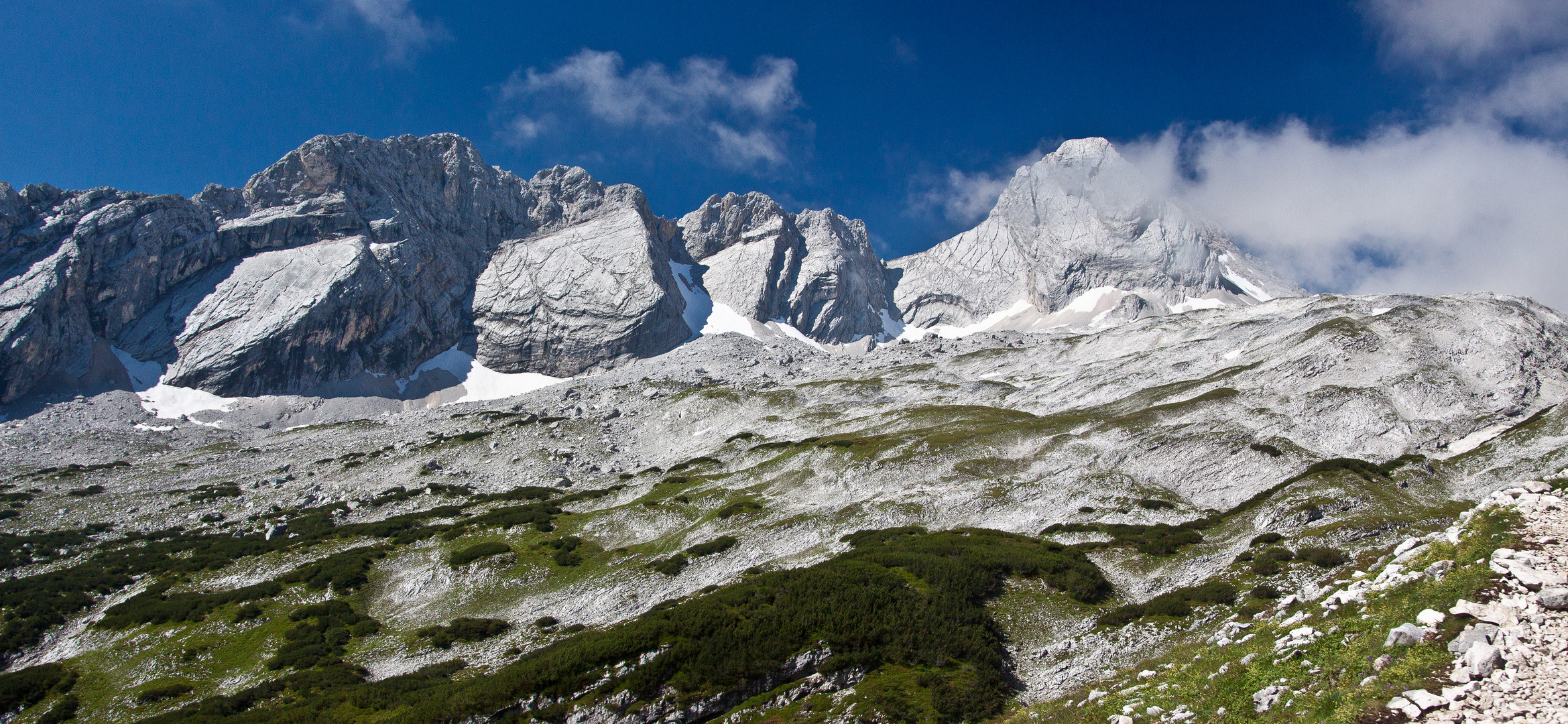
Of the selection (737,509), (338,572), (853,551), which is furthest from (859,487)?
(338,572)

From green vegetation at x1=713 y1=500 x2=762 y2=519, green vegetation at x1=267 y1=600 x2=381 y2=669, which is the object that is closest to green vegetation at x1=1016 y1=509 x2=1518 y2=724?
green vegetation at x1=267 y1=600 x2=381 y2=669

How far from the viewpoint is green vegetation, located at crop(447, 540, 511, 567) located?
5394cm

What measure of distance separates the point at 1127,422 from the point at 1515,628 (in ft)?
200

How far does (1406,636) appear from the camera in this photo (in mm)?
13648

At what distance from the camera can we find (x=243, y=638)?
139 ft

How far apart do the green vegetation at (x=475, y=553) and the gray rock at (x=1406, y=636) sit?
5371cm

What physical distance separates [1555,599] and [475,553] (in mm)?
56949

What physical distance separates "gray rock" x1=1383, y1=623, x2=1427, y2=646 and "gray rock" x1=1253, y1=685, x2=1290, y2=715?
2057 millimetres

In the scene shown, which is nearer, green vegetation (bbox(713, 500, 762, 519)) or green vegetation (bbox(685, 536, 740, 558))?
green vegetation (bbox(685, 536, 740, 558))

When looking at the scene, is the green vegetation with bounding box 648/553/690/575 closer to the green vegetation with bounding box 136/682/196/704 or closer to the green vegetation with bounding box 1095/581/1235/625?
the green vegetation with bounding box 136/682/196/704

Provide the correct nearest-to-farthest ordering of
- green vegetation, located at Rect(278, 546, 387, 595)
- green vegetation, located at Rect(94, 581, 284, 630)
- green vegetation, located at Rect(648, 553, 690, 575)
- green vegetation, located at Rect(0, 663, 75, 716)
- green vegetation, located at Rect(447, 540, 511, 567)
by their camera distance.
Answer: green vegetation, located at Rect(0, 663, 75, 716) < green vegetation, located at Rect(94, 581, 284, 630) < green vegetation, located at Rect(648, 553, 690, 575) < green vegetation, located at Rect(278, 546, 387, 595) < green vegetation, located at Rect(447, 540, 511, 567)

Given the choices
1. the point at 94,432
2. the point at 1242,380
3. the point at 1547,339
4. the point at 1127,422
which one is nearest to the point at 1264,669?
the point at 1127,422

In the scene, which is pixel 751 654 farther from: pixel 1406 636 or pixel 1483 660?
pixel 1483 660

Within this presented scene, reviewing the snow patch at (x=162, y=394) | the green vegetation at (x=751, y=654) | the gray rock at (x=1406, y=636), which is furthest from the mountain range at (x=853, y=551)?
the snow patch at (x=162, y=394)
